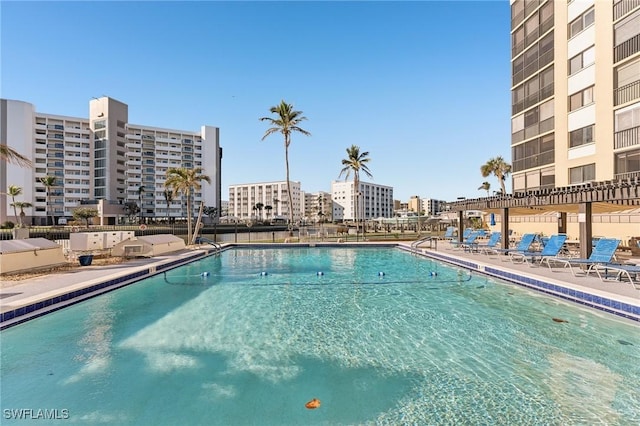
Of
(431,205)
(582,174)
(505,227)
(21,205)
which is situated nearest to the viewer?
(505,227)

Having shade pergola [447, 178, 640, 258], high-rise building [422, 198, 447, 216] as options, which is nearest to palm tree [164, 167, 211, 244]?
shade pergola [447, 178, 640, 258]

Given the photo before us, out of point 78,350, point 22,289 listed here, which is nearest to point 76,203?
point 22,289

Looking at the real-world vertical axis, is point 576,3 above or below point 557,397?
above

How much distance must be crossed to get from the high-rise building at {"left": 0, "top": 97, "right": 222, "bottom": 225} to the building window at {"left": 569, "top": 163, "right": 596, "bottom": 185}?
62.3 meters

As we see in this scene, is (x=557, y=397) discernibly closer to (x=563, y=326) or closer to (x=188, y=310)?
(x=563, y=326)

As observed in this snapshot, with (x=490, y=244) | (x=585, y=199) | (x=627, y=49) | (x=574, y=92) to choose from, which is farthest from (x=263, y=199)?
(x=585, y=199)

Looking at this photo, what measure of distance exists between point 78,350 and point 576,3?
2951cm

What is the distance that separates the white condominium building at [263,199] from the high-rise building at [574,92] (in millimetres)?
118988

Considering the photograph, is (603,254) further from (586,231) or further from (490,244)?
(490,244)

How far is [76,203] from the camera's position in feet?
240

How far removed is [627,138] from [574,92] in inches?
199

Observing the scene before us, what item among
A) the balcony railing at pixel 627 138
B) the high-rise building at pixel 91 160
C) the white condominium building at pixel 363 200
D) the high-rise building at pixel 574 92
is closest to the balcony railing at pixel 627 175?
the high-rise building at pixel 574 92

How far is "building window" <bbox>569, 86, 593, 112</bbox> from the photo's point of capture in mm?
20234

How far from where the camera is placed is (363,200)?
5591 inches
